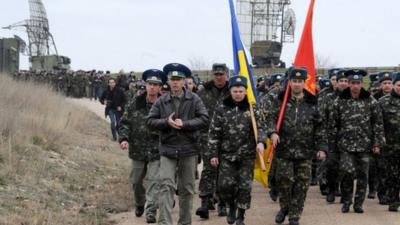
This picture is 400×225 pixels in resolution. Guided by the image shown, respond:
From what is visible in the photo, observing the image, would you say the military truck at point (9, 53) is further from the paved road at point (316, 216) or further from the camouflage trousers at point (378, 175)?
the camouflage trousers at point (378, 175)

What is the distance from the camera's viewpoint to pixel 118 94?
1744 cm

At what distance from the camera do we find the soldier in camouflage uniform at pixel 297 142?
7.78 m

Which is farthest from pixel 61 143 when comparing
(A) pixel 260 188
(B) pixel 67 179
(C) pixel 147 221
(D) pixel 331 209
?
(D) pixel 331 209

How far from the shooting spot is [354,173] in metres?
8.64

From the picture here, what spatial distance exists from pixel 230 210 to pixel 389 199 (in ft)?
8.66

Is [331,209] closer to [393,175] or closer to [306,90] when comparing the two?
[393,175]

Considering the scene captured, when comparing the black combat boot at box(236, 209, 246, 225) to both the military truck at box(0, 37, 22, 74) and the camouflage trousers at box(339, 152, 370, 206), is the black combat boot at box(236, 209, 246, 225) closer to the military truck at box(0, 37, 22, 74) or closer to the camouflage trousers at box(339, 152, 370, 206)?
the camouflage trousers at box(339, 152, 370, 206)

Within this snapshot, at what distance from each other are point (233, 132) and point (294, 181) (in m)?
1.04

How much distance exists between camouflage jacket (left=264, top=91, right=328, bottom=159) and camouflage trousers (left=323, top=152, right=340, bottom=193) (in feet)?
6.10

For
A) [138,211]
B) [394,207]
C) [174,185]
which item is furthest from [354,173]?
[138,211]

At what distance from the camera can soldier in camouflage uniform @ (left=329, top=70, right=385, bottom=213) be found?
28.5 ft

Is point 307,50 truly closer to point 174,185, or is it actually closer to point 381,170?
point 381,170

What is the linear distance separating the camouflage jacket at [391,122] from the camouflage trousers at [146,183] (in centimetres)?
359

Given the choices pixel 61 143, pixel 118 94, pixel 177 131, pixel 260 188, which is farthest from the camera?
pixel 118 94
